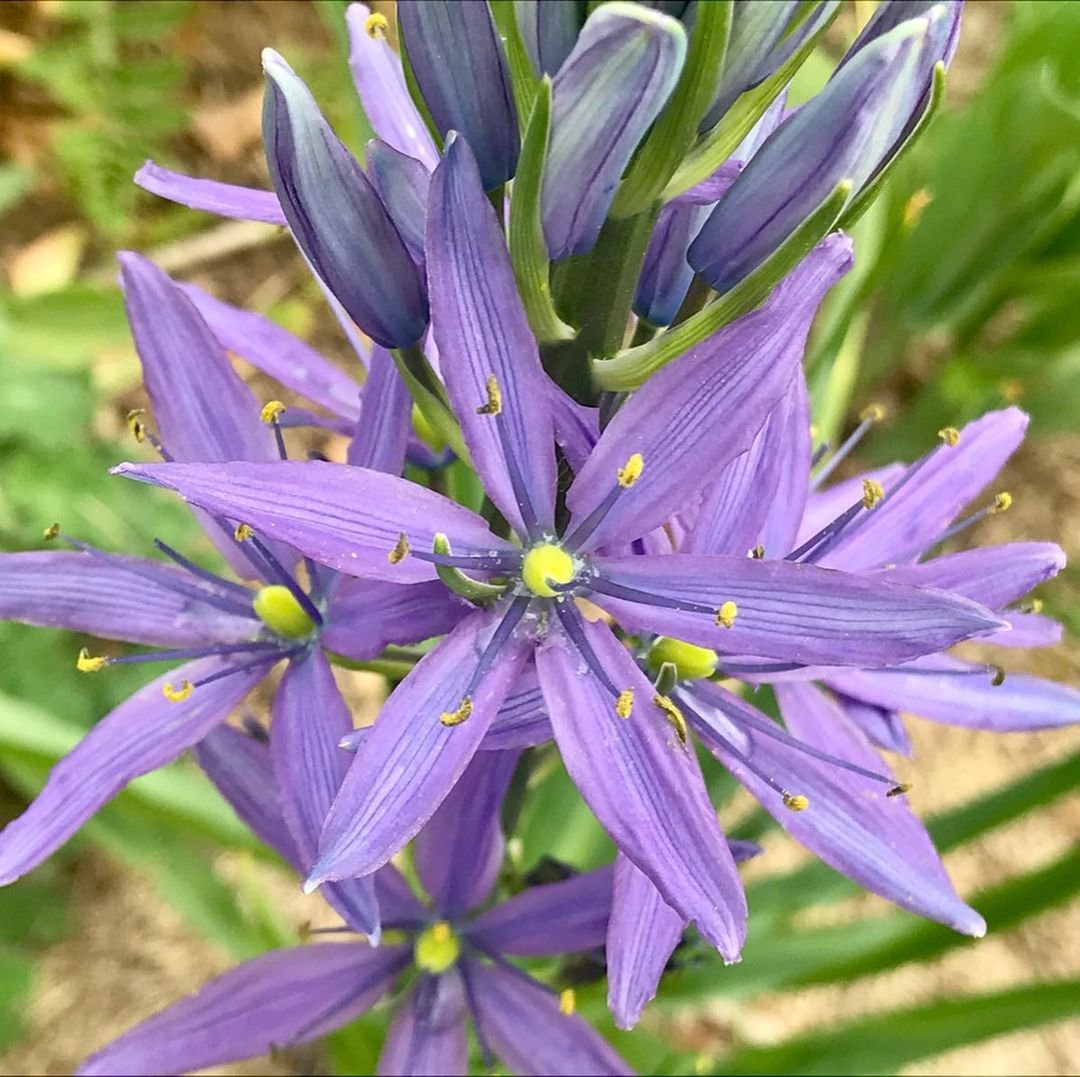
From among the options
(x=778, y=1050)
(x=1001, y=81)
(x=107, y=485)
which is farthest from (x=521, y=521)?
(x=1001, y=81)

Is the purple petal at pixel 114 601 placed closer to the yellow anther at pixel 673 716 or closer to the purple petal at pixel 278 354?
the purple petal at pixel 278 354

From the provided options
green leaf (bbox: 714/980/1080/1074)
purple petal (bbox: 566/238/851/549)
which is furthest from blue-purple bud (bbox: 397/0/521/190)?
green leaf (bbox: 714/980/1080/1074)

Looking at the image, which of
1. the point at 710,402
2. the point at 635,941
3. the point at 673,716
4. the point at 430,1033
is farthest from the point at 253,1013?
the point at 710,402

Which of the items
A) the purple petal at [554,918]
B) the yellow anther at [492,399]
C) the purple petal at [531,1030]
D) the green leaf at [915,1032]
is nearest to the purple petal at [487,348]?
the yellow anther at [492,399]

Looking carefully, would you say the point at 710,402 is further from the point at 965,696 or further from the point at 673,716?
the point at 965,696

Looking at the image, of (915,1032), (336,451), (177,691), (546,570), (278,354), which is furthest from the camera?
(336,451)
